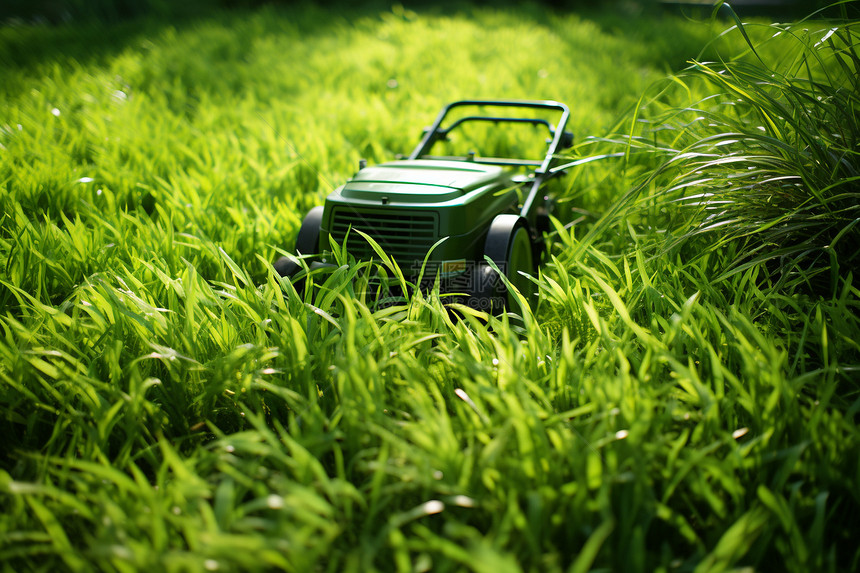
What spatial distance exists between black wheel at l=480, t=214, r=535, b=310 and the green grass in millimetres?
153

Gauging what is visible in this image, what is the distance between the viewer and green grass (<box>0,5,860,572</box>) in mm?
1249

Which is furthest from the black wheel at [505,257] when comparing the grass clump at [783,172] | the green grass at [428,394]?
the grass clump at [783,172]

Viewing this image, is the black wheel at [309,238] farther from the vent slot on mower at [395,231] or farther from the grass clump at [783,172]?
the grass clump at [783,172]

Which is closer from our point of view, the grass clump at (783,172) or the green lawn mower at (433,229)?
the grass clump at (783,172)

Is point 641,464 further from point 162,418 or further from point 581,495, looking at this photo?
point 162,418

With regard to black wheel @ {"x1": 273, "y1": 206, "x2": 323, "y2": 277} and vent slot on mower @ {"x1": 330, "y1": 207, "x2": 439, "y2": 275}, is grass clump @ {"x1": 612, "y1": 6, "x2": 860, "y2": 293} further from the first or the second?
black wheel @ {"x1": 273, "y1": 206, "x2": 323, "y2": 277}

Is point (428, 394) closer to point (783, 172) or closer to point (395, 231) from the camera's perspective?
point (395, 231)

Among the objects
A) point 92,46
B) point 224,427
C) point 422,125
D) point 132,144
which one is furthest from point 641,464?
point 92,46

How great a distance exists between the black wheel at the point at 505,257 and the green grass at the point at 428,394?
0.15m

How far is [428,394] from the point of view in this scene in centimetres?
171

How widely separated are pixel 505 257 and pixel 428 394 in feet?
2.61

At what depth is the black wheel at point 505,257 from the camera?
2.29m

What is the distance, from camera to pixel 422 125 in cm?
478

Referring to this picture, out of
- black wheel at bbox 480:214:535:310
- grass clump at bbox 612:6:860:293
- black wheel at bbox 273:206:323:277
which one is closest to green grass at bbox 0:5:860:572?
grass clump at bbox 612:6:860:293
